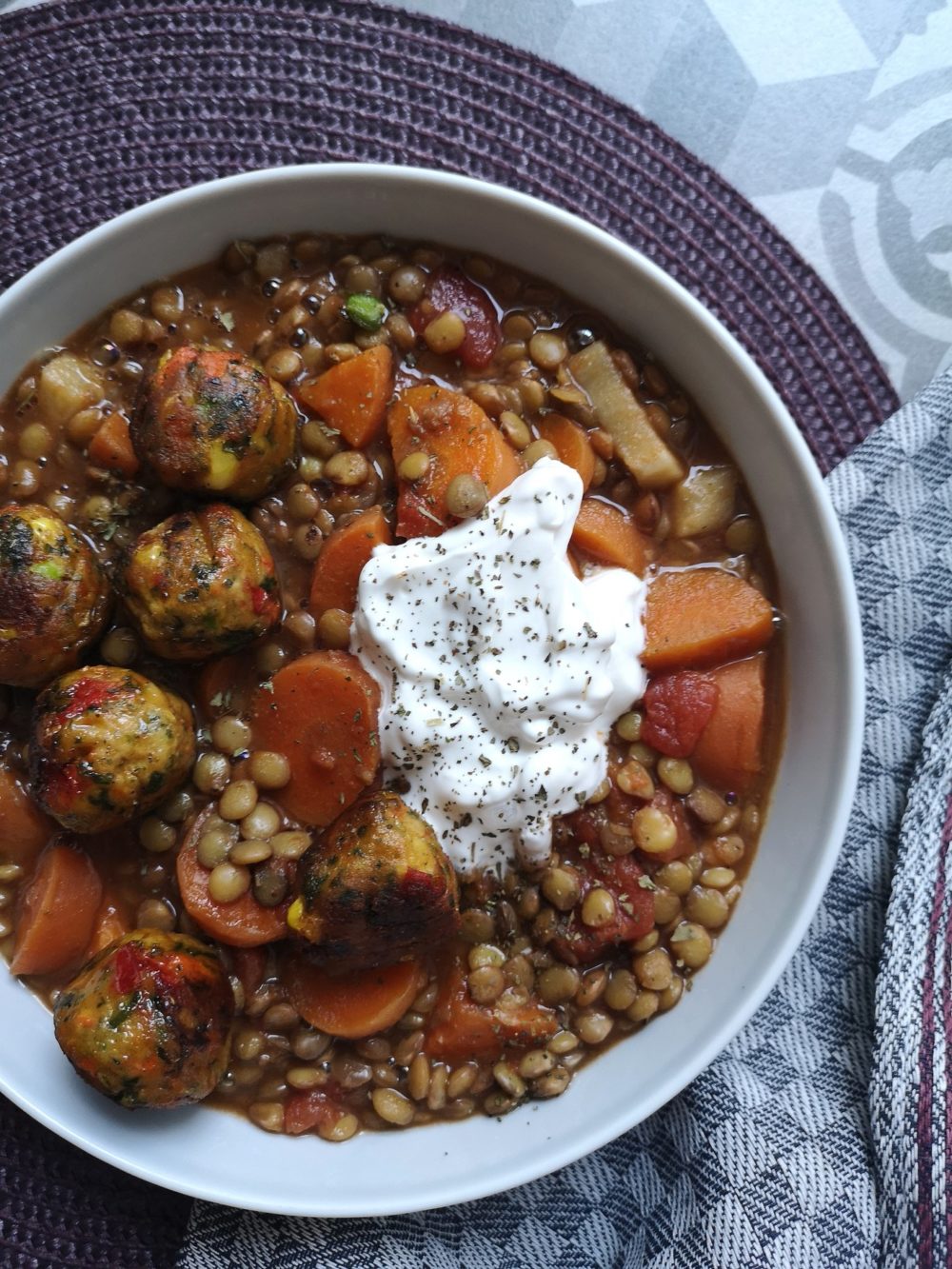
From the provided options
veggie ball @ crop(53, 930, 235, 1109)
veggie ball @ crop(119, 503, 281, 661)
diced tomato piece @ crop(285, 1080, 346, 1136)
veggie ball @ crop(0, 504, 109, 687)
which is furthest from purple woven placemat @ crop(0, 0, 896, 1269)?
veggie ball @ crop(119, 503, 281, 661)

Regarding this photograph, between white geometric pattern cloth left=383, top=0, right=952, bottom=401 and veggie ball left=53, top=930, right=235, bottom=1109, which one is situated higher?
white geometric pattern cloth left=383, top=0, right=952, bottom=401

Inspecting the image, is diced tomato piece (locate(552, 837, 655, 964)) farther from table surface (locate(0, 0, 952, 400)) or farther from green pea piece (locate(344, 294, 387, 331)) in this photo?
table surface (locate(0, 0, 952, 400))

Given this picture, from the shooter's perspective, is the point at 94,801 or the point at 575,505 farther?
the point at 575,505

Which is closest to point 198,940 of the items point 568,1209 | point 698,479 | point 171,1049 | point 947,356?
point 171,1049

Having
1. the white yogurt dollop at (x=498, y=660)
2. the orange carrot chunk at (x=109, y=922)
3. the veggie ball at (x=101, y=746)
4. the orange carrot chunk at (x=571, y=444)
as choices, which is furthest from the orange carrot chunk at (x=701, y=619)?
the orange carrot chunk at (x=109, y=922)

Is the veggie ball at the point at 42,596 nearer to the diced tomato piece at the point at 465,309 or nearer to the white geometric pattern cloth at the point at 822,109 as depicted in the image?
the diced tomato piece at the point at 465,309

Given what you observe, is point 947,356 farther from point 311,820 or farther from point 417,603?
point 311,820
